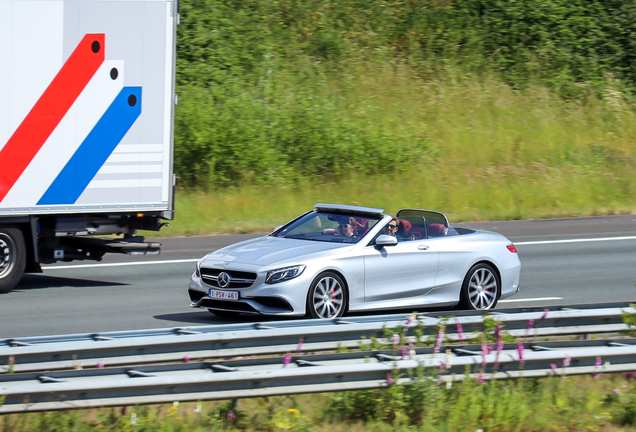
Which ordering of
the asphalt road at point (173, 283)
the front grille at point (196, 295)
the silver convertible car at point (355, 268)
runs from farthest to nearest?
the asphalt road at point (173, 283)
the front grille at point (196, 295)
the silver convertible car at point (355, 268)

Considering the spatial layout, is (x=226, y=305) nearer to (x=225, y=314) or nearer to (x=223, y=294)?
(x=223, y=294)

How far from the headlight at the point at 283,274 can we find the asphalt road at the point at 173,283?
3.44 ft

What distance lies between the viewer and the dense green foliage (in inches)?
843

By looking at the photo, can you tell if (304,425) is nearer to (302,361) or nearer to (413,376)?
(302,361)

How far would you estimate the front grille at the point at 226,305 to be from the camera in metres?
9.22

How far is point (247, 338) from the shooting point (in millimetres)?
6363

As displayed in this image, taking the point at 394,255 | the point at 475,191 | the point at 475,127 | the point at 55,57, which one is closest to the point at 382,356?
the point at 394,255

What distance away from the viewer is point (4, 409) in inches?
194

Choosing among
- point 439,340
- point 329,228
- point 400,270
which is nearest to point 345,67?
point 329,228

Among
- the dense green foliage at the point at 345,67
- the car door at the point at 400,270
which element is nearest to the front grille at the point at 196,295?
the car door at the point at 400,270

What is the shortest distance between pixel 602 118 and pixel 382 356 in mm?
23218

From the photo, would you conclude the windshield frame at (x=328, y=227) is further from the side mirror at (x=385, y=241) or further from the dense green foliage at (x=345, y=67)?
the dense green foliage at (x=345, y=67)

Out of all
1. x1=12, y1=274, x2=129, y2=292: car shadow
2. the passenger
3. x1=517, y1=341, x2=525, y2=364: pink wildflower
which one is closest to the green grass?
x1=12, y1=274, x2=129, y2=292: car shadow

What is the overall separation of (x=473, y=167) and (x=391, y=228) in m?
13.4
